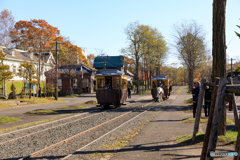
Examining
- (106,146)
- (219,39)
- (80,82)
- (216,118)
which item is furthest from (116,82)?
(80,82)

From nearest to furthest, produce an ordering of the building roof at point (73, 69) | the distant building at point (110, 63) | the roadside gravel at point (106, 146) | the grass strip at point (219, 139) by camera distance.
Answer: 1. the roadside gravel at point (106, 146)
2. the grass strip at point (219, 139)
3. the building roof at point (73, 69)
4. the distant building at point (110, 63)

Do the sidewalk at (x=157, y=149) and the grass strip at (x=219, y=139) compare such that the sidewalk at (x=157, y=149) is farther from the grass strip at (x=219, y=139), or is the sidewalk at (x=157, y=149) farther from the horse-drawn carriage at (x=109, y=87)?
the horse-drawn carriage at (x=109, y=87)

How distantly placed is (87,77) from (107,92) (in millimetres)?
39586

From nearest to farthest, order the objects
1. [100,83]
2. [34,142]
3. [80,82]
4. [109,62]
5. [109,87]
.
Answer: [34,142]
[109,87]
[100,83]
[80,82]
[109,62]

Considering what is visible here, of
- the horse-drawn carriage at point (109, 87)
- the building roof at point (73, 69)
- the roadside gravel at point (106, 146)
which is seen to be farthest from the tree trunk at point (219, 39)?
the building roof at point (73, 69)

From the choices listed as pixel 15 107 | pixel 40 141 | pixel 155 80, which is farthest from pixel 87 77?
pixel 40 141

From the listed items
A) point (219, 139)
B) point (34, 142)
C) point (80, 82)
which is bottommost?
point (34, 142)

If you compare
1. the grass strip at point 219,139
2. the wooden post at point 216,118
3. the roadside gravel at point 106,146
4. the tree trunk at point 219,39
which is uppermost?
the tree trunk at point 219,39

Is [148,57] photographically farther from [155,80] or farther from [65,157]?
[65,157]

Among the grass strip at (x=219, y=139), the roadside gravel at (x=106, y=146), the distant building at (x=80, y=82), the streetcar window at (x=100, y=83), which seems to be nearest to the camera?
the roadside gravel at (x=106, y=146)

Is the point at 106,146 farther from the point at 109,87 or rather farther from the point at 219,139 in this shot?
the point at 109,87

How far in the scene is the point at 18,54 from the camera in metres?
56.1

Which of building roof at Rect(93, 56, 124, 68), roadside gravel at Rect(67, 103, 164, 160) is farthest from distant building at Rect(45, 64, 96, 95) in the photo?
roadside gravel at Rect(67, 103, 164, 160)

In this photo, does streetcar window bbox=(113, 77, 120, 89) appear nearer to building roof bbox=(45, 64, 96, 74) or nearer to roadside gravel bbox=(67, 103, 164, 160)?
roadside gravel bbox=(67, 103, 164, 160)
